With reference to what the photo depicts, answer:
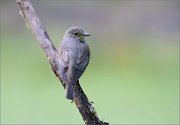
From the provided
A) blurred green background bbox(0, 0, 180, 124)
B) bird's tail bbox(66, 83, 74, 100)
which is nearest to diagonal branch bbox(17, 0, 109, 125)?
bird's tail bbox(66, 83, 74, 100)

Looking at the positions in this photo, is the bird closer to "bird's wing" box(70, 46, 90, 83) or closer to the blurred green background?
"bird's wing" box(70, 46, 90, 83)

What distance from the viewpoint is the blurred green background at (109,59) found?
10.5 metres

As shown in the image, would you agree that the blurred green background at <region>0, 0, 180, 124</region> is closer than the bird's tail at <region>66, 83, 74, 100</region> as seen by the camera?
No

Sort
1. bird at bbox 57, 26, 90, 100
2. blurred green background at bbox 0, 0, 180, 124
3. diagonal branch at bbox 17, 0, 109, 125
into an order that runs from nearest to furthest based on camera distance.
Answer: diagonal branch at bbox 17, 0, 109, 125, bird at bbox 57, 26, 90, 100, blurred green background at bbox 0, 0, 180, 124

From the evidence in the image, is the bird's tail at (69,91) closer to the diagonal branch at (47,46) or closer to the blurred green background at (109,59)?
the diagonal branch at (47,46)

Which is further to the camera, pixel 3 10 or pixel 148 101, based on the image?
pixel 3 10

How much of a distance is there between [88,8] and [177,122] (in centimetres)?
479

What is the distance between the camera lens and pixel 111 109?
1045 cm

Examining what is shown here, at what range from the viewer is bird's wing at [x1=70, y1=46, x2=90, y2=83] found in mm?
5051

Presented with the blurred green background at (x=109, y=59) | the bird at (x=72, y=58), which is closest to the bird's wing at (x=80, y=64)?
the bird at (x=72, y=58)

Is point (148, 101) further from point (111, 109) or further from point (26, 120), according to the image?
point (26, 120)

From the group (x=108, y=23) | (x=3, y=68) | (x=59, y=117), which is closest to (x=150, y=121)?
(x=59, y=117)

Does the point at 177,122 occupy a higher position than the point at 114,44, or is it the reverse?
the point at 114,44

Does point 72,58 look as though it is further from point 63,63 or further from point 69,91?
point 69,91
